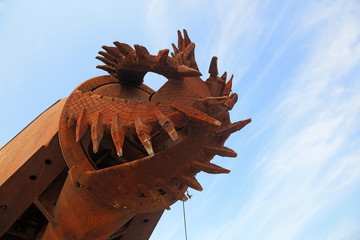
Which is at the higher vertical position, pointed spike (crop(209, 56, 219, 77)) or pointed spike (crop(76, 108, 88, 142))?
pointed spike (crop(76, 108, 88, 142))

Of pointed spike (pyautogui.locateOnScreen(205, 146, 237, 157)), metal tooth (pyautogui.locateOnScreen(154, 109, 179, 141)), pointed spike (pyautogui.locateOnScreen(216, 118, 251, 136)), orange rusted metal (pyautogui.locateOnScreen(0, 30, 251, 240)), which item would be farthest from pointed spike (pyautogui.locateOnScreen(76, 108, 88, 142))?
Result: pointed spike (pyautogui.locateOnScreen(216, 118, 251, 136))

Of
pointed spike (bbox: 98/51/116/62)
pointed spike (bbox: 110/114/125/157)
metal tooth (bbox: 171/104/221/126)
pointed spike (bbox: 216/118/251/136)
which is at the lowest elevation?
pointed spike (bbox: 216/118/251/136)

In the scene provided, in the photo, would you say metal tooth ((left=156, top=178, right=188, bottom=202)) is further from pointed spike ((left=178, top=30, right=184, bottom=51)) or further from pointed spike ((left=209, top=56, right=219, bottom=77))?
pointed spike ((left=178, top=30, right=184, bottom=51))

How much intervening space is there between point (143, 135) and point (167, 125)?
0.25 metres

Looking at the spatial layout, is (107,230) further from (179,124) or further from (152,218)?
(179,124)

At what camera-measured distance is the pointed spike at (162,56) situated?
3.95 metres

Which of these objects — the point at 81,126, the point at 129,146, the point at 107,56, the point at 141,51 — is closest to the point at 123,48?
the point at 141,51

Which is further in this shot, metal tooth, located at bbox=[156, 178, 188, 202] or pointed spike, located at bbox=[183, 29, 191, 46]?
pointed spike, located at bbox=[183, 29, 191, 46]

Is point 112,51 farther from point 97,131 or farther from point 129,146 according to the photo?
point 97,131

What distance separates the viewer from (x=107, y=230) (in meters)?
4.64

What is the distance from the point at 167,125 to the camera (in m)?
3.69

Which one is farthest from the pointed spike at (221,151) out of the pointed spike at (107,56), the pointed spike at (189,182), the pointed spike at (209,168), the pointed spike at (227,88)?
the pointed spike at (107,56)

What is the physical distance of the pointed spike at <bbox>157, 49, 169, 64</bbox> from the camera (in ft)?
12.9

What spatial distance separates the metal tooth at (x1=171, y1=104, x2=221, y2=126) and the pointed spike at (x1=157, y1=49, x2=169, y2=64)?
497 millimetres
